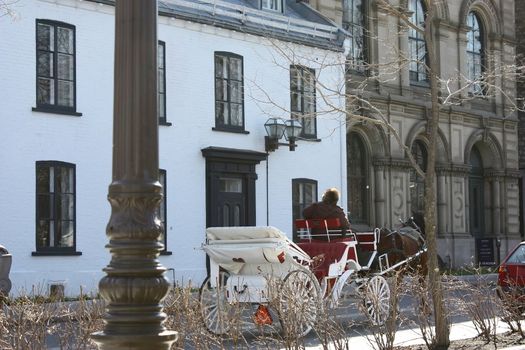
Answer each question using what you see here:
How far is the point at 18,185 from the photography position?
1891cm

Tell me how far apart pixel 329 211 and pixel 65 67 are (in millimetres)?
8140

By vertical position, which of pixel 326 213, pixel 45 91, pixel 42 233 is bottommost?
pixel 42 233

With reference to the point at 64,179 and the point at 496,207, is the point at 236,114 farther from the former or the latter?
the point at 496,207

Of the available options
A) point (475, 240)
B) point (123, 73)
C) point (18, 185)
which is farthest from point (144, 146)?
point (475, 240)

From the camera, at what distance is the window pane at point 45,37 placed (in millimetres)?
19375

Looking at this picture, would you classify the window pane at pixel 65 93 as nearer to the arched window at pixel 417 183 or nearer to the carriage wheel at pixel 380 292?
the carriage wheel at pixel 380 292

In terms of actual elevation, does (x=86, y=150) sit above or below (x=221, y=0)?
below

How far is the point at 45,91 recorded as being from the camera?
19516 millimetres

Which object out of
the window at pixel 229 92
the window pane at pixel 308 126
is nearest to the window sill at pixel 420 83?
the window pane at pixel 308 126

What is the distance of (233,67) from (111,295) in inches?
723

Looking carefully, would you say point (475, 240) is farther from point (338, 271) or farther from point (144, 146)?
point (144, 146)

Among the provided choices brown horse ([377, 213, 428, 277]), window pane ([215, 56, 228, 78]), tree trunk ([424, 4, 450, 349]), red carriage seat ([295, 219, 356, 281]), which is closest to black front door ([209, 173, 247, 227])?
window pane ([215, 56, 228, 78])

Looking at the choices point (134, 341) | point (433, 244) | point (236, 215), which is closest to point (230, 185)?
point (236, 215)

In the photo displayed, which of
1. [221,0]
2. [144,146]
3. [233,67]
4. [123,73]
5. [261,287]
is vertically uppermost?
[221,0]
